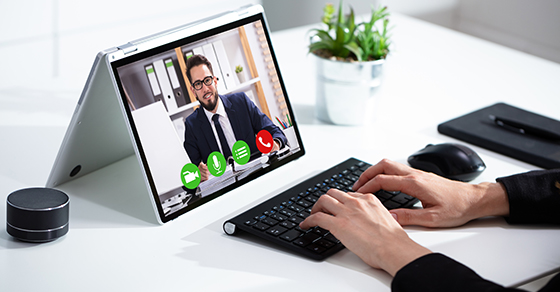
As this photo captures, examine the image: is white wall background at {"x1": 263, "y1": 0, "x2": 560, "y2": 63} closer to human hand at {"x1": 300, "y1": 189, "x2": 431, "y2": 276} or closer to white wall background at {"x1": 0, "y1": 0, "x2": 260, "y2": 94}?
white wall background at {"x1": 0, "y1": 0, "x2": 260, "y2": 94}

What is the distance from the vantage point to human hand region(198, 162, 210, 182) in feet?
3.28

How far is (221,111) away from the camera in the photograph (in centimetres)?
104

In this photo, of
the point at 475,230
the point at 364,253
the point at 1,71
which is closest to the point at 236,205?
the point at 364,253

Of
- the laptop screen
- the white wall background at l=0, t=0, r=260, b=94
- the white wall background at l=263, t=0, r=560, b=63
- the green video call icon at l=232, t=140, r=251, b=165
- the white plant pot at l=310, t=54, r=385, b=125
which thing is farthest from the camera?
the white wall background at l=263, t=0, r=560, b=63

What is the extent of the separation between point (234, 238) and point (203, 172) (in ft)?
0.53

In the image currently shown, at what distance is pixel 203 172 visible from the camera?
1.00 metres

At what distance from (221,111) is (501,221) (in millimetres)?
548

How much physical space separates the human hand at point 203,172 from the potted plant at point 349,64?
1.46 feet

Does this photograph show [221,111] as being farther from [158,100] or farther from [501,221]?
[501,221]

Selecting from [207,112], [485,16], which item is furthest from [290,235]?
[485,16]

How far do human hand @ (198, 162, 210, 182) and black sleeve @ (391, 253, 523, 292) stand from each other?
1.35 feet

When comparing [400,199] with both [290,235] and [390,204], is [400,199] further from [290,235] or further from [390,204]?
[290,235]

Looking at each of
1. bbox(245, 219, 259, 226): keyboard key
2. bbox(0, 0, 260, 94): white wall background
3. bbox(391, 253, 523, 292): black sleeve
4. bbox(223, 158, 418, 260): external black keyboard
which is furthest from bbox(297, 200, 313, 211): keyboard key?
bbox(0, 0, 260, 94): white wall background

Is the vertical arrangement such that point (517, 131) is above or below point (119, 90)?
below
